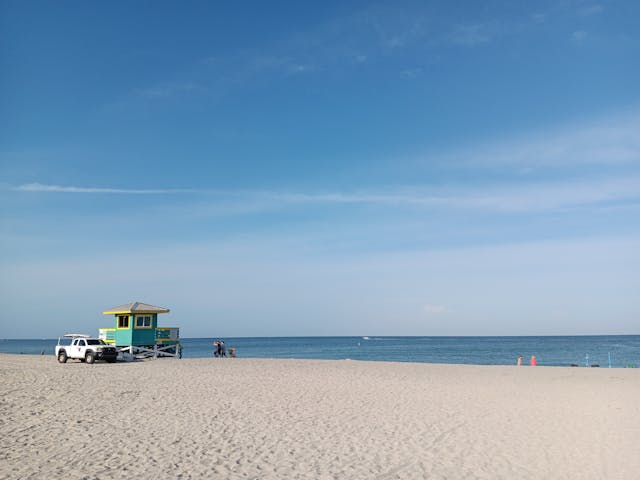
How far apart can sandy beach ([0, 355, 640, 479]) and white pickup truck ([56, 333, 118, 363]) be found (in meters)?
9.64

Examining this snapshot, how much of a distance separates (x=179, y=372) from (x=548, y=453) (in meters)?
20.8

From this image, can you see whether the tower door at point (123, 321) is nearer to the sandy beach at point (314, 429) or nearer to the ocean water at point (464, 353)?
the sandy beach at point (314, 429)

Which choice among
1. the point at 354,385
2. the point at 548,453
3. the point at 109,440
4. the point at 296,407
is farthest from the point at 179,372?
the point at 548,453

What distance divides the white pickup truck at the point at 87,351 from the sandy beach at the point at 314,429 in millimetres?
9642

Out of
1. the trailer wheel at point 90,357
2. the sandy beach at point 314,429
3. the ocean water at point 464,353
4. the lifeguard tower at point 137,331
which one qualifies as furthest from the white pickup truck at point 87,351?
the ocean water at point 464,353

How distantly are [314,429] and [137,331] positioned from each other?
2898cm

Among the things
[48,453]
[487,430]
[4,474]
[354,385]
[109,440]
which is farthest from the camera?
[354,385]

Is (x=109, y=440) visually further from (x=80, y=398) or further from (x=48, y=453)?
(x=80, y=398)

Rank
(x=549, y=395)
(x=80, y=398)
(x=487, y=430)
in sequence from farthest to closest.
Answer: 1. (x=549, y=395)
2. (x=80, y=398)
3. (x=487, y=430)

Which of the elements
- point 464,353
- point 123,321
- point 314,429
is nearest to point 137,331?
point 123,321

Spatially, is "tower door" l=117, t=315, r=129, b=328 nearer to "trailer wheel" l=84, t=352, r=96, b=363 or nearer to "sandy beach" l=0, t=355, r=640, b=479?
"trailer wheel" l=84, t=352, r=96, b=363

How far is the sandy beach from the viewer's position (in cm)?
926

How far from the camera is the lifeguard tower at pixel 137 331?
37969 mm

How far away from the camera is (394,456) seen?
10133mm
